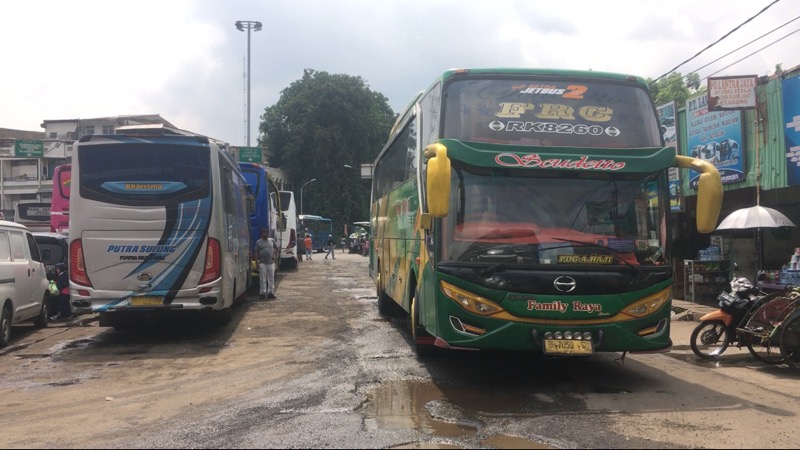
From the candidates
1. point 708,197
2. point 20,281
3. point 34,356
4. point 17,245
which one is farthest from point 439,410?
point 17,245

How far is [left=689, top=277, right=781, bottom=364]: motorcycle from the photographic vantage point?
8195mm

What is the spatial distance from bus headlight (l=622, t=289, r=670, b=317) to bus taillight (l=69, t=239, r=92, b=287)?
776cm

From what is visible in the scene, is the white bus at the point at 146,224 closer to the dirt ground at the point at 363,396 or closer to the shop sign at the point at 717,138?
the dirt ground at the point at 363,396

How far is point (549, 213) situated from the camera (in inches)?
256

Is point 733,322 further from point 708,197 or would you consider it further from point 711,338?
point 708,197

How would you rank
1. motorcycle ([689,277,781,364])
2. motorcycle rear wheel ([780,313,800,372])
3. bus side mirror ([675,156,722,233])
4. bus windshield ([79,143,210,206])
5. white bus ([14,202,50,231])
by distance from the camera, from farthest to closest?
white bus ([14,202,50,231]) < bus windshield ([79,143,210,206]) < motorcycle ([689,277,781,364]) < motorcycle rear wheel ([780,313,800,372]) < bus side mirror ([675,156,722,233])

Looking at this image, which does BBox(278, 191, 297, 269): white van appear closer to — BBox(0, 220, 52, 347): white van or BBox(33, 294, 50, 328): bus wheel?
BBox(33, 294, 50, 328): bus wheel

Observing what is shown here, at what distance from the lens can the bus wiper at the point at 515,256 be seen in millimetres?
6277

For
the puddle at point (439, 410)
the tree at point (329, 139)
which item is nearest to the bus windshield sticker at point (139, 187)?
the puddle at point (439, 410)

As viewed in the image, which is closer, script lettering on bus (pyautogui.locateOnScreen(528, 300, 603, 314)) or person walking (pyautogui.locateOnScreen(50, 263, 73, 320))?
script lettering on bus (pyautogui.locateOnScreen(528, 300, 603, 314))

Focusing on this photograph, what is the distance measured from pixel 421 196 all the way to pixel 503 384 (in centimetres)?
241

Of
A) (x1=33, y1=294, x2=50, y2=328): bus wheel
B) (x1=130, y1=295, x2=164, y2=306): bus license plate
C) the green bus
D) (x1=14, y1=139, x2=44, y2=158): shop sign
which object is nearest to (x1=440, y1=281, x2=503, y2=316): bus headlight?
the green bus

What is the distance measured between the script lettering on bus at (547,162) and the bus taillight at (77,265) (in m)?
6.66

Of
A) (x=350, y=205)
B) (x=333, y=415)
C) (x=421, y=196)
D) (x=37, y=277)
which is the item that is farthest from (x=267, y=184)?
(x=350, y=205)
